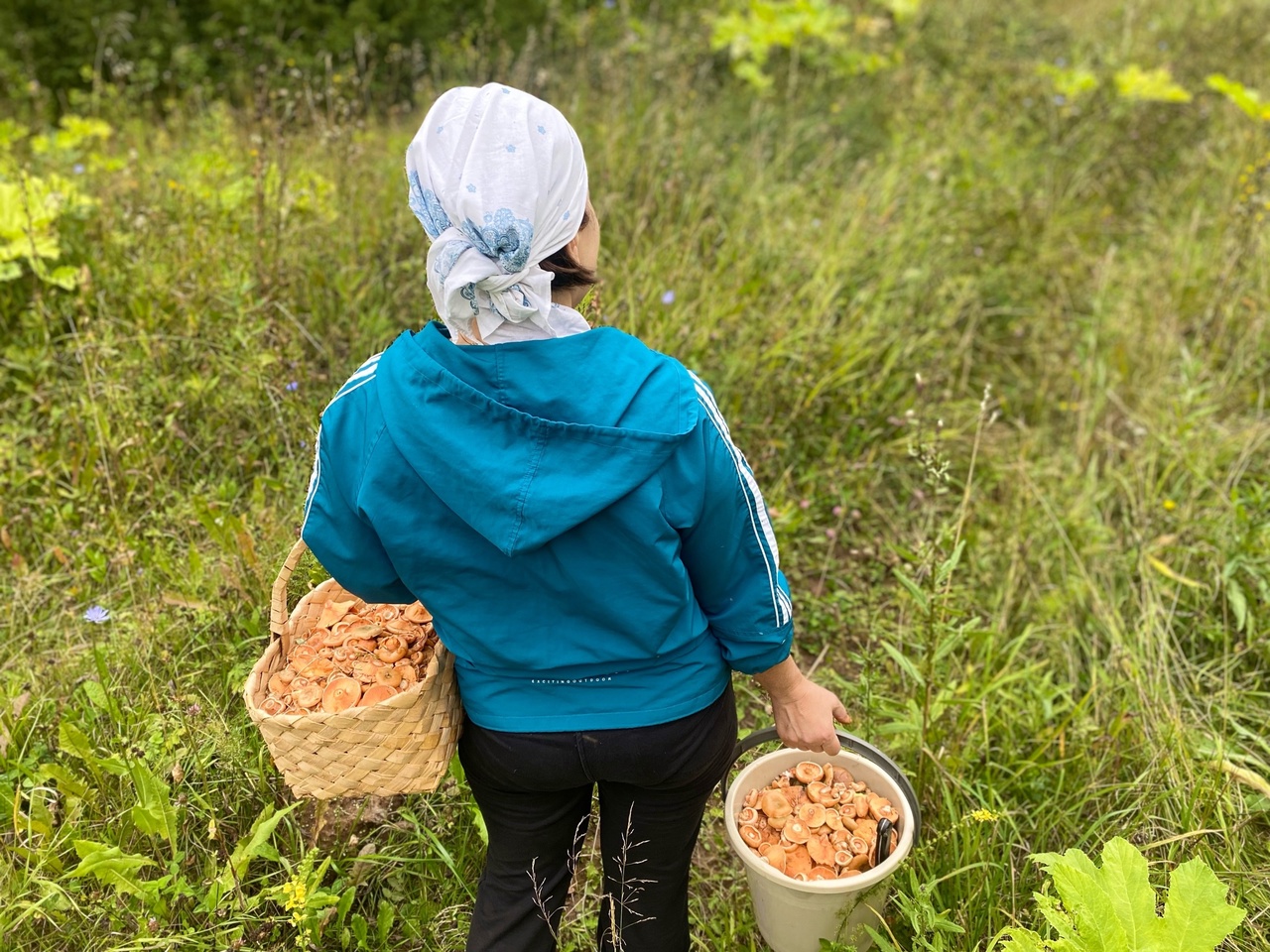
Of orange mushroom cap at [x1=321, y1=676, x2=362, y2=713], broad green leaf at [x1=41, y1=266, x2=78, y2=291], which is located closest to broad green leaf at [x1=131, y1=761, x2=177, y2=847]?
orange mushroom cap at [x1=321, y1=676, x2=362, y2=713]

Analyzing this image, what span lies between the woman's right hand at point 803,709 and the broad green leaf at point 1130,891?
0.45 metres

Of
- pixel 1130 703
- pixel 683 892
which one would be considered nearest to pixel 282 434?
pixel 683 892

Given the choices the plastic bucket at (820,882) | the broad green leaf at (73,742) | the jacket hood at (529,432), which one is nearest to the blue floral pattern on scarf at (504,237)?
the jacket hood at (529,432)

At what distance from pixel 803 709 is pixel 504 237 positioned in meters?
0.98

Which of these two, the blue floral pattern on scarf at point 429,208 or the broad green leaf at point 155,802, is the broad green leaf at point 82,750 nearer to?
the broad green leaf at point 155,802

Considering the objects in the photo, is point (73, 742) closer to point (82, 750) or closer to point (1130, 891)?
point (82, 750)

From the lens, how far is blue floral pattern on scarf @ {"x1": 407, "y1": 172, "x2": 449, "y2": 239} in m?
1.28

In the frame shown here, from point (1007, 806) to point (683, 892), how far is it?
3.21 feet

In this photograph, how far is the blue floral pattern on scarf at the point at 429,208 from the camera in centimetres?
128

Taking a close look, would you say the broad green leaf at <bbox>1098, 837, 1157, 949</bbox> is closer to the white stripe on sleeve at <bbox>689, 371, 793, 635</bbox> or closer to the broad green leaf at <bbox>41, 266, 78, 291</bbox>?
the white stripe on sleeve at <bbox>689, 371, 793, 635</bbox>

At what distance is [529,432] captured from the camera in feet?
4.17

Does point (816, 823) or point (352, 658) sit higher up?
point (352, 658)

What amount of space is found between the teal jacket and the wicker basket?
0.06 m

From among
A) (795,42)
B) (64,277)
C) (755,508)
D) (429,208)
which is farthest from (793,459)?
(795,42)
